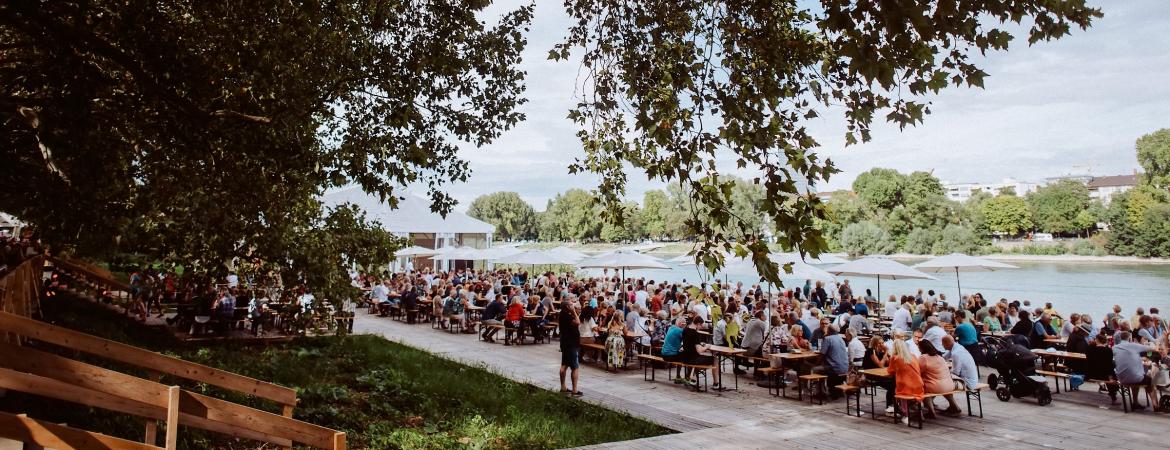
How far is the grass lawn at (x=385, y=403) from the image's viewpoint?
21.7 feet

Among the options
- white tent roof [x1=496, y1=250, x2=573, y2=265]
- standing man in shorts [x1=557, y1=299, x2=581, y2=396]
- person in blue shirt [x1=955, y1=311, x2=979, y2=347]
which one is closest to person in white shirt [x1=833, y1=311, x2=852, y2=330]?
person in blue shirt [x1=955, y1=311, x2=979, y2=347]

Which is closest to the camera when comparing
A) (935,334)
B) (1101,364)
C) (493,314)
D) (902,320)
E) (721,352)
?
(1101,364)

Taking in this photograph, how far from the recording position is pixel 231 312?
45.9ft

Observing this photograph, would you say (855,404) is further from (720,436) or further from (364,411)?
(364,411)

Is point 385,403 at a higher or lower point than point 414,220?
lower

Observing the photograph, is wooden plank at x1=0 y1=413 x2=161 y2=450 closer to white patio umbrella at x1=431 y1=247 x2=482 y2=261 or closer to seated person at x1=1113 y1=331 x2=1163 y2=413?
seated person at x1=1113 y1=331 x2=1163 y2=413

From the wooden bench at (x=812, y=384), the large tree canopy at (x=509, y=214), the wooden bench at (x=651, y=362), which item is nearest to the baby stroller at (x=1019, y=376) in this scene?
the wooden bench at (x=812, y=384)

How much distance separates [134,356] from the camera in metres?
4.43

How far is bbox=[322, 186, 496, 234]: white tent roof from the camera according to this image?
33.3m

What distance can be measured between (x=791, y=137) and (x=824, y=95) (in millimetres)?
613

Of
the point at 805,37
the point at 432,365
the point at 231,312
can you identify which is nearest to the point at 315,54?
the point at 805,37

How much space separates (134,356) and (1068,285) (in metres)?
63.6

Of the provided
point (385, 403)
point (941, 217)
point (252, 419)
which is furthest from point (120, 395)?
point (941, 217)

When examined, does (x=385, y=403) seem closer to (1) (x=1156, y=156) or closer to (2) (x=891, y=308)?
(2) (x=891, y=308)
